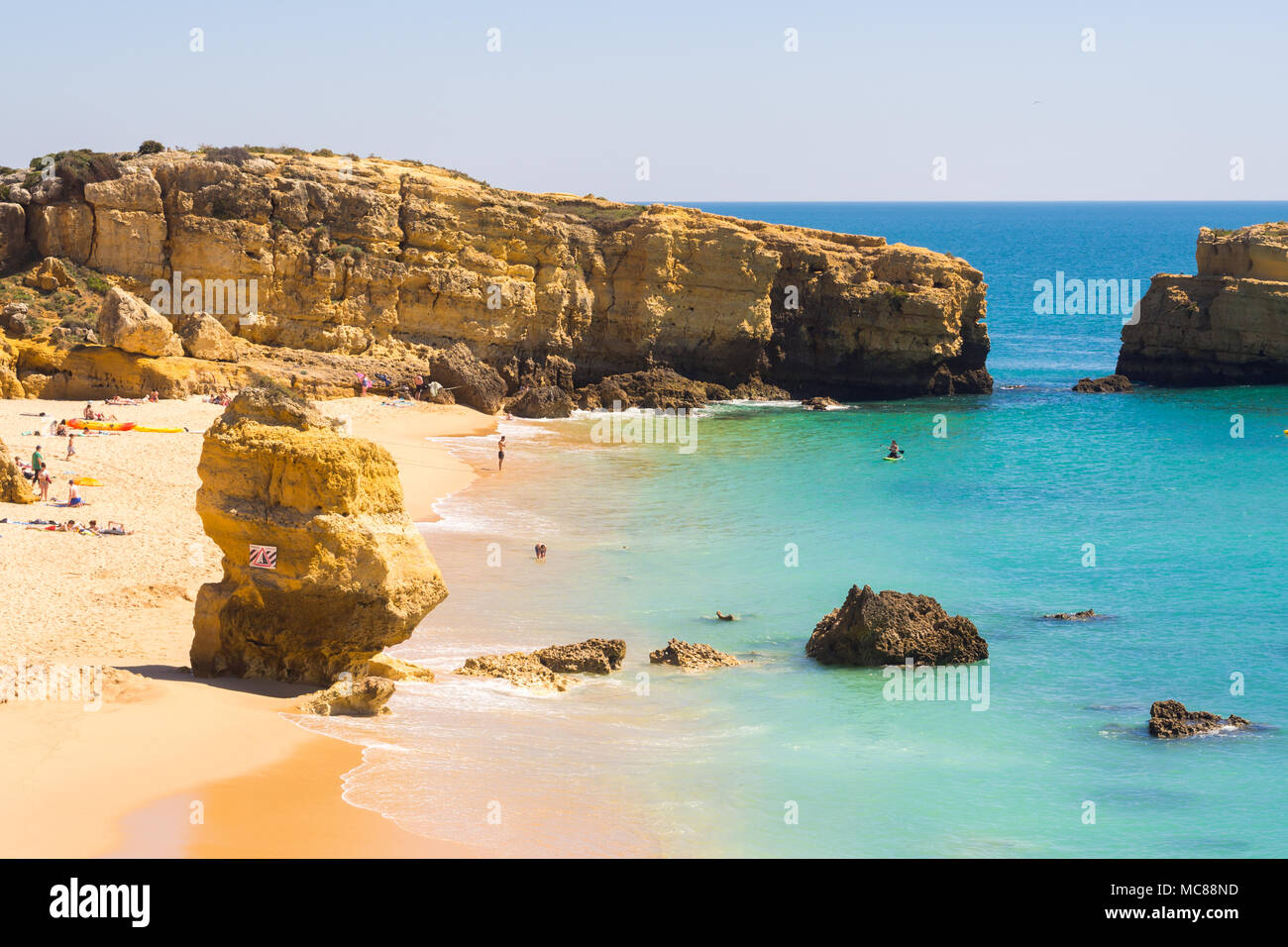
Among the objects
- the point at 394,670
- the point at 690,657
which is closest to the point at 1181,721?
the point at 690,657

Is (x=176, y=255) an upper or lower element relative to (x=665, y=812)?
upper

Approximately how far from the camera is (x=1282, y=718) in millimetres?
18062

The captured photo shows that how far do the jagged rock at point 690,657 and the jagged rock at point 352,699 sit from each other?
526 cm

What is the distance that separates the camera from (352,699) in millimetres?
15172

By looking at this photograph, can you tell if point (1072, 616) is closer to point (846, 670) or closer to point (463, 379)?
point (846, 670)

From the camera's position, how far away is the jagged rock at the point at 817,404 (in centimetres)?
4934

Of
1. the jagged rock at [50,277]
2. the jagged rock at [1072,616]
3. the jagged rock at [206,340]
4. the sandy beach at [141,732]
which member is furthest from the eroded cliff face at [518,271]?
the jagged rock at [1072,616]

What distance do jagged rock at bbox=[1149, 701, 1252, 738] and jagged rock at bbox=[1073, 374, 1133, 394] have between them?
39.2 m

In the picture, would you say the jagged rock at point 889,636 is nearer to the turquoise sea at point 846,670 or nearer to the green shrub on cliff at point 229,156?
the turquoise sea at point 846,670

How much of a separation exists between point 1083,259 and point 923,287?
324 feet

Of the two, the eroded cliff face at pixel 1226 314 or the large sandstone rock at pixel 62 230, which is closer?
the large sandstone rock at pixel 62 230

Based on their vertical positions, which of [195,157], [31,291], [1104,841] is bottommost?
[1104,841]

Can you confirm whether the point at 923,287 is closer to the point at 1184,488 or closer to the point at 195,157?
the point at 1184,488
